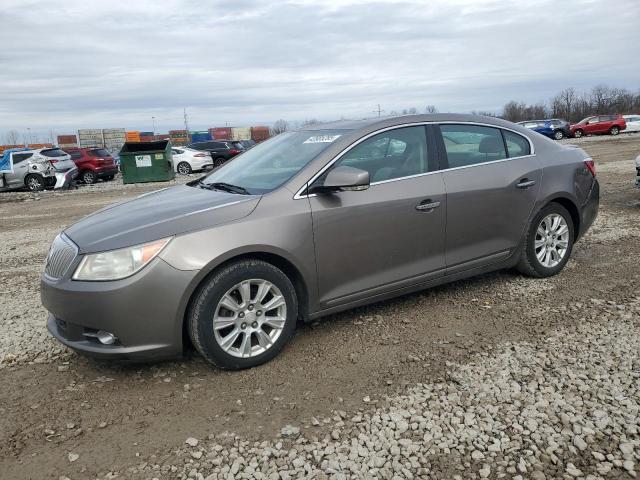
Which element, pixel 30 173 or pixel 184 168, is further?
pixel 184 168

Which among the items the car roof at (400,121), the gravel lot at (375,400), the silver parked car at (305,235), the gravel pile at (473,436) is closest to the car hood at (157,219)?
the silver parked car at (305,235)

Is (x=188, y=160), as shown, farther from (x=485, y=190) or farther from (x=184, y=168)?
(x=485, y=190)

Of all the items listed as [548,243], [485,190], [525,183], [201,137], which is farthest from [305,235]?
[201,137]

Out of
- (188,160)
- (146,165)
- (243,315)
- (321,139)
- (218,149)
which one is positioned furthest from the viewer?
(218,149)

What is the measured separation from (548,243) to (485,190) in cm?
106

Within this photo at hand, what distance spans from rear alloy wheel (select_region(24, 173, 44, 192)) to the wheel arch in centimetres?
1858

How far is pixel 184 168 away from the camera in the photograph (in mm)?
25406

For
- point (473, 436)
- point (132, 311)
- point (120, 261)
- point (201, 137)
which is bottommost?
point (473, 436)

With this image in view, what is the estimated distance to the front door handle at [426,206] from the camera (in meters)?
4.08

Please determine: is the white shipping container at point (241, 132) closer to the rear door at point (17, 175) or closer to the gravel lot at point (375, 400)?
the rear door at point (17, 175)

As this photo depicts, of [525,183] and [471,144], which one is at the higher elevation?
[471,144]

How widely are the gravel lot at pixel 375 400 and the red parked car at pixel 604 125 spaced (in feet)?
123

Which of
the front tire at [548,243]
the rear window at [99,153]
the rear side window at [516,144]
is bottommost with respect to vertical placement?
the front tire at [548,243]

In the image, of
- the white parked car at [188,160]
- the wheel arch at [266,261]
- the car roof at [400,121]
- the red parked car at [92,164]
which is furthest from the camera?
the white parked car at [188,160]
